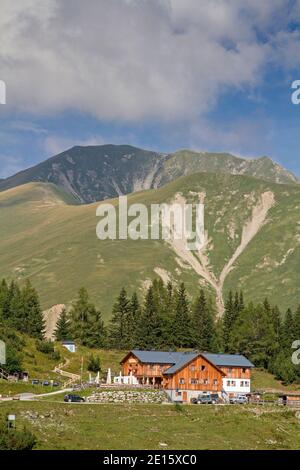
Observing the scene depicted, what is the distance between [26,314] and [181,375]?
50.6m

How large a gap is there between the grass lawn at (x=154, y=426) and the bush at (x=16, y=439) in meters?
1.58

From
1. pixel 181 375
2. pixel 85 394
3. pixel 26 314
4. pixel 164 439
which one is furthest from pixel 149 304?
pixel 164 439

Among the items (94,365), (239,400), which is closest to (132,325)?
(94,365)

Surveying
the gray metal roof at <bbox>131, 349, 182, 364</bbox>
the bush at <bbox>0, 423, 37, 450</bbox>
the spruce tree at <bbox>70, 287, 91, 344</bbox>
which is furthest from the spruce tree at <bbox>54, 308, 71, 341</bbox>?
the bush at <bbox>0, 423, 37, 450</bbox>

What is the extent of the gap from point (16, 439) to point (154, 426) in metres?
20.1

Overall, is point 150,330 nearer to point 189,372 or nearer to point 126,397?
point 189,372

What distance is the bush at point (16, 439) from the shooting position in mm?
57250

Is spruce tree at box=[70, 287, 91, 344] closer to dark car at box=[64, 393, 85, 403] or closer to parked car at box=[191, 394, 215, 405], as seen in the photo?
parked car at box=[191, 394, 215, 405]

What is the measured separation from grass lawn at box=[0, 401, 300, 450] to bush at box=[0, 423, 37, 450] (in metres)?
1.58

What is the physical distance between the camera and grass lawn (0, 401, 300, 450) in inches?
2623

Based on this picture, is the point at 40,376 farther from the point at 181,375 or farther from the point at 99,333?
the point at 99,333

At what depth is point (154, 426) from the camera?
7475 centimetres

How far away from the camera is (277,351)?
14562 centimetres

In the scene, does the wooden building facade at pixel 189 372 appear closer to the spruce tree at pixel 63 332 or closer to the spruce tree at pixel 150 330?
the spruce tree at pixel 150 330
